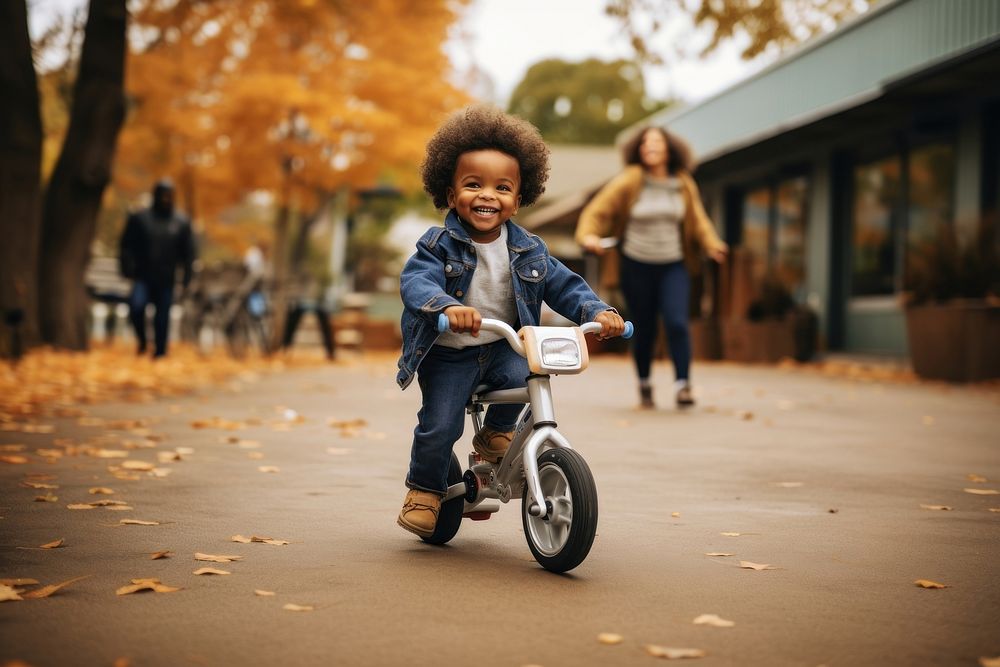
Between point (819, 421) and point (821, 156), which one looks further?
point (821, 156)

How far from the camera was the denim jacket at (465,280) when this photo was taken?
4281 millimetres

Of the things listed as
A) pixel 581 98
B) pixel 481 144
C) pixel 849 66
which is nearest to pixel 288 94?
pixel 849 66

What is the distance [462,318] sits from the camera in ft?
12.6

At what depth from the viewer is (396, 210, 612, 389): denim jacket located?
4.28 m

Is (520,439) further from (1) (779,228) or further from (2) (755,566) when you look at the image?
(1) (779,228)

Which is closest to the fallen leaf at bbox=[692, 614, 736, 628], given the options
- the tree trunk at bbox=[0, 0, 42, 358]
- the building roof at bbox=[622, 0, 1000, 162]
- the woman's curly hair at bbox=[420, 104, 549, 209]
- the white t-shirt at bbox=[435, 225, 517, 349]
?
the white t-shirt at bbox=[435, 225, 517, 349]

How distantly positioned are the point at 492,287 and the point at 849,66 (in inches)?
615

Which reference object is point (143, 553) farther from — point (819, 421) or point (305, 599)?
point (819, 421)

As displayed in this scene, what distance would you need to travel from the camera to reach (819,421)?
31.5ft

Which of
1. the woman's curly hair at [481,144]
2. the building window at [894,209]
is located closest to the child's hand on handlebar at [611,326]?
the woman's curly hair at [481,144]

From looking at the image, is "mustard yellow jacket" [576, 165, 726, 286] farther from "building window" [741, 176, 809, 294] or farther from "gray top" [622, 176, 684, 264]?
"building window" [741, 176, 809, 294]

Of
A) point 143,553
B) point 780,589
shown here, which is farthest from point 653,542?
point 143,553

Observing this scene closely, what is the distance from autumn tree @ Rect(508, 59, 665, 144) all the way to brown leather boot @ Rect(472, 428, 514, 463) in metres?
55.1

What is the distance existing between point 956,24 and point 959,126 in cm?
150
